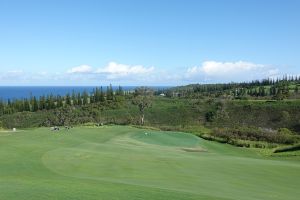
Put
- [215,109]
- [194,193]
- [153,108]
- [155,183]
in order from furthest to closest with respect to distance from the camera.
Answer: [153,108] < [215,109] < [155,183] < [194,193]

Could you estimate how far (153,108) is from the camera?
11369 centimetres

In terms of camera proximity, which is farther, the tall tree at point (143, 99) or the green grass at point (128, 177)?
the tall tree at point (143, 99)

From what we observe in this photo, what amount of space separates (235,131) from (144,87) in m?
56.0

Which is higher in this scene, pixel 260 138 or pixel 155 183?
pixel 155 183

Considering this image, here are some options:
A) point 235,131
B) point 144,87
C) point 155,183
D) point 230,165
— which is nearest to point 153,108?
point 144,87

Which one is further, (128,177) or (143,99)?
(143,99)

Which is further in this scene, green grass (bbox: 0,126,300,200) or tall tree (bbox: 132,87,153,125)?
tall tree (bbox: 132,87,153,125)

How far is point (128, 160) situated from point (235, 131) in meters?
37.4

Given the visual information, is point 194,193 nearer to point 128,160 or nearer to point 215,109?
point 128,160

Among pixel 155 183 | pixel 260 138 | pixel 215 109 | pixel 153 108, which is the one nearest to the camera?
pixel 155 183

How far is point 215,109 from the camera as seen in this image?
350 feet

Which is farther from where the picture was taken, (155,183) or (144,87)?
(144,87)

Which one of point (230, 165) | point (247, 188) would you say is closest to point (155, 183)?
point (247, 188)

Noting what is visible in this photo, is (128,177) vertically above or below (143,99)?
above
